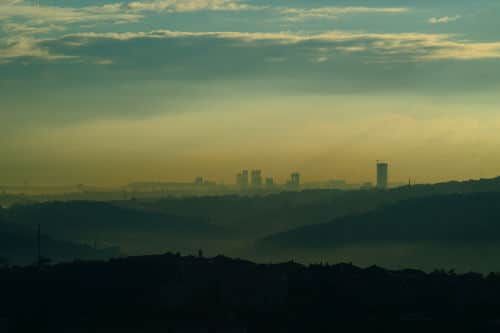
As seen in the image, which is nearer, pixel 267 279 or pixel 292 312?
pixel 292 312

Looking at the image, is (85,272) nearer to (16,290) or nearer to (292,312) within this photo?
(16,290)

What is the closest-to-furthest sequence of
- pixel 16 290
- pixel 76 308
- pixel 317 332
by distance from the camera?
pixel 317 332 < pixel 76 308 < pixel 16 290

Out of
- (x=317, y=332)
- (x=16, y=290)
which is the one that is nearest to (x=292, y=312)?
(x=317, y=332)

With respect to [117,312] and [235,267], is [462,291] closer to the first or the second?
[235,267]

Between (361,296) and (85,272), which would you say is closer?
(361,296)

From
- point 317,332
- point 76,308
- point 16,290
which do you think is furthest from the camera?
point 16,290

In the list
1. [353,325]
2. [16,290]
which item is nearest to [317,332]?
[353,325]
